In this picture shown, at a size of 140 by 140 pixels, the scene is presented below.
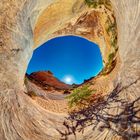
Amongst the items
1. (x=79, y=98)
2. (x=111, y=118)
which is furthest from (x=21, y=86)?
(x=111, y=118)

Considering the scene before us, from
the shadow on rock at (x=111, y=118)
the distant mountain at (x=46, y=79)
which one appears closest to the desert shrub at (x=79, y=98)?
the shadow on rock at (x=111, y=118)

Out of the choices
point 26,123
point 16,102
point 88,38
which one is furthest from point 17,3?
point 88,38

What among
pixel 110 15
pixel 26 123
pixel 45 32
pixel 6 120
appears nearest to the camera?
pixel 6 120

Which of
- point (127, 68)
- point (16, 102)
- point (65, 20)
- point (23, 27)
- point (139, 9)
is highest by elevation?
point (65, 20)

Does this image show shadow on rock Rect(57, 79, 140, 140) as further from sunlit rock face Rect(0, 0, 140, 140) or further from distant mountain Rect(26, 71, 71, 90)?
distant mountain Rect(26, 71, 71, 90)

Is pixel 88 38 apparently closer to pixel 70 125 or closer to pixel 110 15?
pixel 110 15


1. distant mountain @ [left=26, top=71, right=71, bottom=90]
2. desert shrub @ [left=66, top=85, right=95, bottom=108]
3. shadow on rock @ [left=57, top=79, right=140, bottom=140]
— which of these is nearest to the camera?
shadow on rock @ [left=57, top=79, right=140, bottom=140]

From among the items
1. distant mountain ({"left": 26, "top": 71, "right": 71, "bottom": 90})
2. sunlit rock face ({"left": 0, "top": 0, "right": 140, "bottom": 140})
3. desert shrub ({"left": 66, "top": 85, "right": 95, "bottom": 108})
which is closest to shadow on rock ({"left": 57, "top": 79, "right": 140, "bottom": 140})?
sunlit rock face ({"left": 0, "top": 0, "right": 140, "bottom": 140})

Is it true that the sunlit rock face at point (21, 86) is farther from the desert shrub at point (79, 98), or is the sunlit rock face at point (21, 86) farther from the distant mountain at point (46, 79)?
the distant mountain at point (46, 79)
